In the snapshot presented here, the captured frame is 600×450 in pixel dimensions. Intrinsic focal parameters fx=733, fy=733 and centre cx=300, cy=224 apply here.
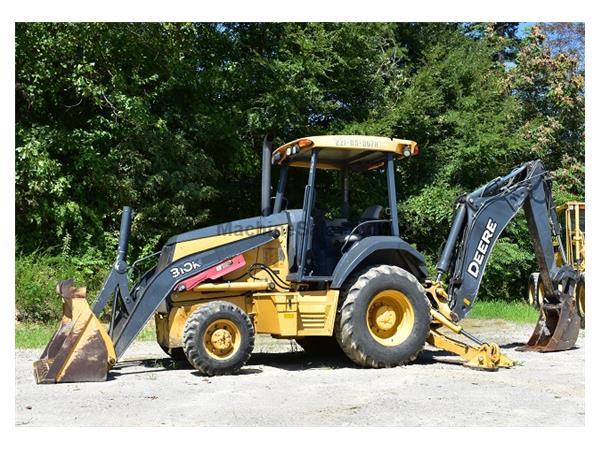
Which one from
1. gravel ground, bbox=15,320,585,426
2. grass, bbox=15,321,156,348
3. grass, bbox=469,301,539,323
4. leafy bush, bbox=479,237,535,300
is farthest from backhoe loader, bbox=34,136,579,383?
leafy bush, bbox=479,237,535,300

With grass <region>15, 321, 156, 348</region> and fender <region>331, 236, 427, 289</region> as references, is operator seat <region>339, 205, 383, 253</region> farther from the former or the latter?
grass <region>15, 321, 156, 348</region>

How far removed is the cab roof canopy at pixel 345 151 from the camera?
28.4 feet

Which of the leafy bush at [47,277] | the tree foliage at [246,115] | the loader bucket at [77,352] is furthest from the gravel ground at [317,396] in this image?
the leafy bush at [47,277]

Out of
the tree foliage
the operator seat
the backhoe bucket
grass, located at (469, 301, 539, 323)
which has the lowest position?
grass, located at (469, 301, 539, 323)

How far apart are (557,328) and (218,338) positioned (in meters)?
4.70

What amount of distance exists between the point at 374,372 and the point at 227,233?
2337mm

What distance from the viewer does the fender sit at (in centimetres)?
840

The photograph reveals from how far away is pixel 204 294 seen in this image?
8.41 meters

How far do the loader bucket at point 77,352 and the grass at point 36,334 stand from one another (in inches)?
149

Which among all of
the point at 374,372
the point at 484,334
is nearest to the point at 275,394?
the point at 374,372

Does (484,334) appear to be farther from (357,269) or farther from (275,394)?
(275,394)

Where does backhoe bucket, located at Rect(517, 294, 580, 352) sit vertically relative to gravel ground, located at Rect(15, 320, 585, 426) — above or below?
above

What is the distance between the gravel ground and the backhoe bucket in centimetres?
54

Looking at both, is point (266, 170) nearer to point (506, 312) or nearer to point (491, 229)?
point (491, 229)
